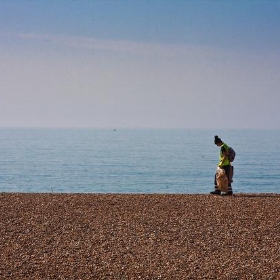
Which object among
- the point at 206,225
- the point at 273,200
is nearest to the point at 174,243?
the point at 206,225

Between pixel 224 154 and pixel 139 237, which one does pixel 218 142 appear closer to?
pixel 224 154

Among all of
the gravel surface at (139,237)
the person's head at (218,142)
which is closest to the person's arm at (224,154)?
the person's head at (218,142)

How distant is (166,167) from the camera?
237ft

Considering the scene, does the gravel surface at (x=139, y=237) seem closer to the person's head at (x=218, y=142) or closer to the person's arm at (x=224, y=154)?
the person's arm at (x=224, y=154)

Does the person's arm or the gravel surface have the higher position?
the person's arm

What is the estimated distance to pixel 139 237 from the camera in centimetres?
1419

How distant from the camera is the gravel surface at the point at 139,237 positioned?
11.7m

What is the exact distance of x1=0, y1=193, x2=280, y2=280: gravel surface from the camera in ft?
38.3

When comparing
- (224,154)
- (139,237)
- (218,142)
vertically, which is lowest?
(139,237)


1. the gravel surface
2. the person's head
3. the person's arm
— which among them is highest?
the person's head

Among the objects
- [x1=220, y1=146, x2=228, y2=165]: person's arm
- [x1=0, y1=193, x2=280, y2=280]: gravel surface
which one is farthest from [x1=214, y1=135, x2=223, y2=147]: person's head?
[x1=0, y1=193, x2=280, y2=280]: gravel surface

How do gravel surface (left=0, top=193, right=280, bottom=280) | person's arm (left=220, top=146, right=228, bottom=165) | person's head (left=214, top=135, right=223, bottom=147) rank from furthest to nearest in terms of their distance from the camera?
person's head (left=214, top=135, right=223, bottom=147)
person's arm (left=220, top=146, right=228, bottom=165)
gravel surface (left=0, top=193, right=280, bottom=280)

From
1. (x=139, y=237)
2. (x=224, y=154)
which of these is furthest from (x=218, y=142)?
(x=139, y=237)

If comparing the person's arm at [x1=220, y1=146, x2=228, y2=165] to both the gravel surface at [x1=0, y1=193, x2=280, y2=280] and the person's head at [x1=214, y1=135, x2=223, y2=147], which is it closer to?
the person's head at [x1=214, y1=135, x2=223, y2=147]
